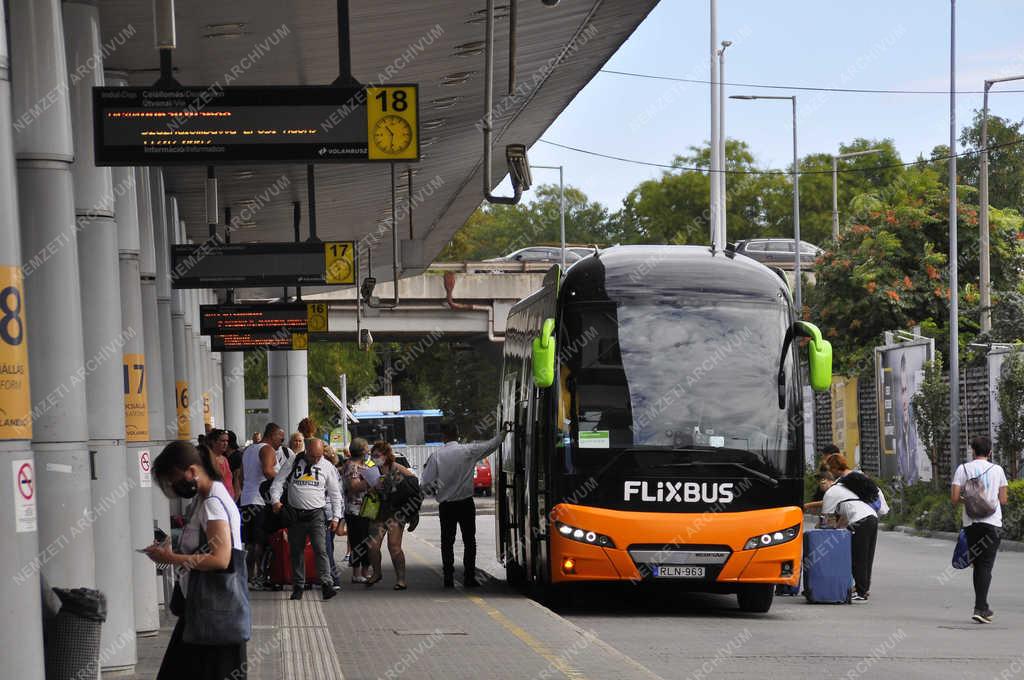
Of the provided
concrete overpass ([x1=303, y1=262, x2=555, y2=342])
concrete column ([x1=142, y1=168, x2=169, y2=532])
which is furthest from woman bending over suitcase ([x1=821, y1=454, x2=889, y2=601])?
concrete overpass ([x1=303, y1=262, x2=555, y2=342])

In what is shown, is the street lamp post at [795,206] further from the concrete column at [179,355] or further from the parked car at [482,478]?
the concrete column at [179,355]

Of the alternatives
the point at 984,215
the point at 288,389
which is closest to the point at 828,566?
the point at 984,215

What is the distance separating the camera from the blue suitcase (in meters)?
18.1

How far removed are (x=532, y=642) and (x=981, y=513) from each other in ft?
17.2

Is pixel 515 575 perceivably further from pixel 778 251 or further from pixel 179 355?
pixel 778 251

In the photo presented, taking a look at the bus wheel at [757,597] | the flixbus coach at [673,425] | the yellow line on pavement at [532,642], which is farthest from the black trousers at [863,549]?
the yellow line on pavement at [532,642]

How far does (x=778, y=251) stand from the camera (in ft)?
219

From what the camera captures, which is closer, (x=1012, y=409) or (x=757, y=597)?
(x=757, y=597)

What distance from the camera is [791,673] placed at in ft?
40.6

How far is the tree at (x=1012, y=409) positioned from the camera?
96.7ft

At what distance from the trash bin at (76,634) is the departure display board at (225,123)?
4.46 metres

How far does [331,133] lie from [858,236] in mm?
37376

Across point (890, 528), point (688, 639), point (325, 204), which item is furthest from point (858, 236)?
point (688, 639)

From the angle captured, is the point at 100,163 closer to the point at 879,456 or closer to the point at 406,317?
the point at 879,456
